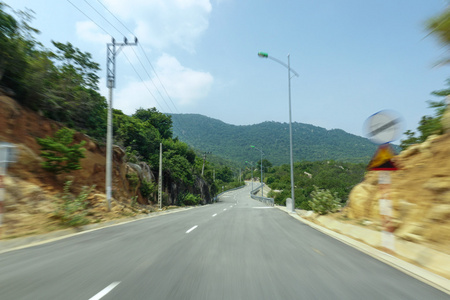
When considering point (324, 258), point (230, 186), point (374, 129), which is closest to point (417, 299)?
point (324, 258)

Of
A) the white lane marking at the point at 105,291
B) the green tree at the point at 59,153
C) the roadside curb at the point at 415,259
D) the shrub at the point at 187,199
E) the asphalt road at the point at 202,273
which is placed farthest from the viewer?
the shrub at the point at 187,199

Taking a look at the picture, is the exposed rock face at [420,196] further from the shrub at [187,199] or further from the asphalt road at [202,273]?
the shrub at [187,199]

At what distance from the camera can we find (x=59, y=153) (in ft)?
46.5

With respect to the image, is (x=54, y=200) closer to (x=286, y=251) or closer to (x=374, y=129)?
(x=286, y=251)

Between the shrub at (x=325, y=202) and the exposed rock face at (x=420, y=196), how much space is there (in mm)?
1825

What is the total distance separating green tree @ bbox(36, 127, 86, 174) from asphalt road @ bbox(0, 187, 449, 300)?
7.98 metres

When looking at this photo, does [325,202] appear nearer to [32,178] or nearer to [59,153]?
[59,153]

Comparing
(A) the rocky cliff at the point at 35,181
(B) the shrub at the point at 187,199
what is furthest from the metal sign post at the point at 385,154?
(B) the shrub at the point at 187,199

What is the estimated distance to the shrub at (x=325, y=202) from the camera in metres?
13.1

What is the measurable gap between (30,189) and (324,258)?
12.3 meters

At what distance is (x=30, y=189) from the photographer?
1184 cm

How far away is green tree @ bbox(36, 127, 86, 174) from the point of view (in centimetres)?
1366

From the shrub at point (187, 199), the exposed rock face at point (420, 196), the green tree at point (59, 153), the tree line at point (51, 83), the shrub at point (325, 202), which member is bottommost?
the shrub at point (187, 199)

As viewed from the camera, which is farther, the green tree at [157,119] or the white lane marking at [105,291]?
the green tree at [157,119]
